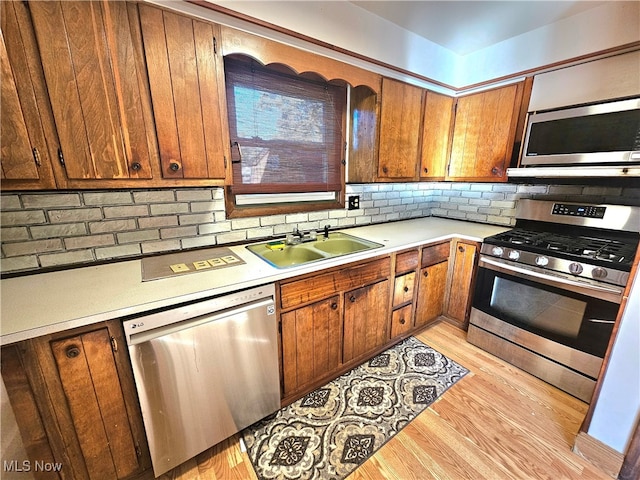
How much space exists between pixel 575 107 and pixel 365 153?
1472mm

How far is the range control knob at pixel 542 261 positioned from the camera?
5.51ft

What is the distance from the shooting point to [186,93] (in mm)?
1253

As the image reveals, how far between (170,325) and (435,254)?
2009 millimetres

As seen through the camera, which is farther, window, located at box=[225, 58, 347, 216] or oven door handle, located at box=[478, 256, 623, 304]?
window, located at box=[225, 58, 347, 216]

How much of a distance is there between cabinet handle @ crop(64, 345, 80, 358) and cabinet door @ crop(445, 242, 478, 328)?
2541mm

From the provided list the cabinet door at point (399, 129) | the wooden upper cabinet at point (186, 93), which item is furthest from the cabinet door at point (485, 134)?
the wooden upper cabinet at point (186, 93)

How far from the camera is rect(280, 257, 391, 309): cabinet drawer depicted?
142 cm

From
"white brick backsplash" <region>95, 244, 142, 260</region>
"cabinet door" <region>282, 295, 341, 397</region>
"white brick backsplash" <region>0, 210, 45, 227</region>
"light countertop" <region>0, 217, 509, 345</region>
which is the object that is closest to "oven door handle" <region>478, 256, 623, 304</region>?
"light countertop" <region>0, 217, 509, 345</region>

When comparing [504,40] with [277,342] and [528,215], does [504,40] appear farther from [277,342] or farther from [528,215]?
[277,342]

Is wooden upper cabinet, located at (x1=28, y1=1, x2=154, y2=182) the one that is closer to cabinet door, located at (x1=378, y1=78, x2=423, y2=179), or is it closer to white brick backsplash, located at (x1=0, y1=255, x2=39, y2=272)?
white brick backsplash, located at (x1=0, y1=255, x2=39, y2=272)

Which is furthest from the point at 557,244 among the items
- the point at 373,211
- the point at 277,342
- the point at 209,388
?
the point at 209,388

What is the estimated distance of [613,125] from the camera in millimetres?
1620

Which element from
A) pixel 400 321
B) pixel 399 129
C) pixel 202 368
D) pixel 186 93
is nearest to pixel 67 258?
pixel 202 368

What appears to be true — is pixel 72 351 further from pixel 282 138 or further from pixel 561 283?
pixel 561 283
